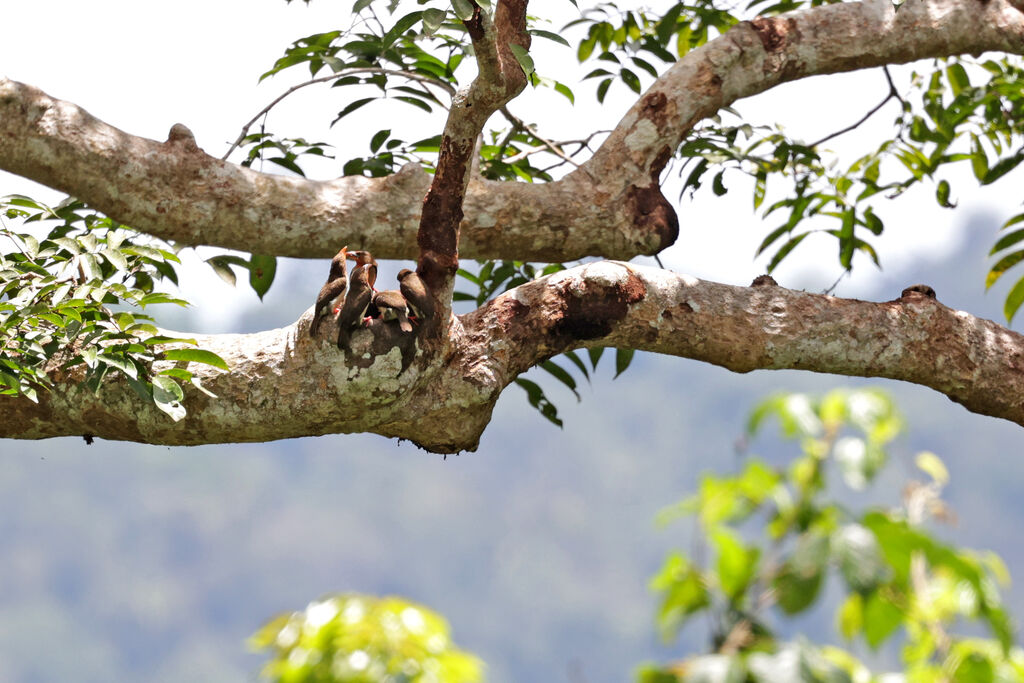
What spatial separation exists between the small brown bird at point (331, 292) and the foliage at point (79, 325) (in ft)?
0.72

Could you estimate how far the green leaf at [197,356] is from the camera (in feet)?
7.03

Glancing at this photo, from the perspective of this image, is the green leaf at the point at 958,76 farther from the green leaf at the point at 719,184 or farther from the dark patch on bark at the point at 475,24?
the dark patch on bark at the point at 475,24

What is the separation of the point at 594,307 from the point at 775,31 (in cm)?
97

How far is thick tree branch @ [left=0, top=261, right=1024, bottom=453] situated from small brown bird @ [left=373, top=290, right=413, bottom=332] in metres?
0.03

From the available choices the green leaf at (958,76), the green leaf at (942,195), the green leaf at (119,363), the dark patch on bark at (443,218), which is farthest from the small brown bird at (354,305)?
the green leaf at (958,76)

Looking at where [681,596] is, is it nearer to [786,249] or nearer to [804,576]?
[804,576]

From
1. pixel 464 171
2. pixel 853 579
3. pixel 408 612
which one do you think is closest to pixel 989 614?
pixel 853 579

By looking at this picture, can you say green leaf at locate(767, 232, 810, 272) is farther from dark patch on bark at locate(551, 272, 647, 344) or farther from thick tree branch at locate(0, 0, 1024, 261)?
dark patch on bark at locate(551, 272, 647, 344)

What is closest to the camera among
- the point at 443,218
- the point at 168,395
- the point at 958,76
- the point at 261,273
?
the point at 168,395

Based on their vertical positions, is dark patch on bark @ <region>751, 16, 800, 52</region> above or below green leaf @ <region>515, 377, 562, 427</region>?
above

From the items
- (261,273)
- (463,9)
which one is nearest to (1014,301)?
(463,9)

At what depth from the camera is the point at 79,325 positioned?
6.95 ft

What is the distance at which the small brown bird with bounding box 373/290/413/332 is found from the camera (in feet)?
7.36

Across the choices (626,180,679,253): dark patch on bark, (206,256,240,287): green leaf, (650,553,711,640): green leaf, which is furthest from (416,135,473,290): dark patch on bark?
(650,553,711,640): green leaf
